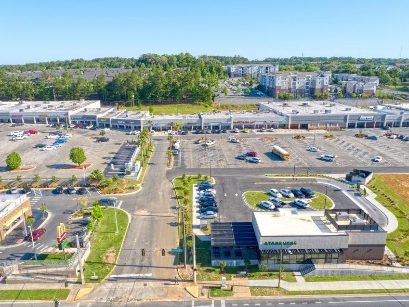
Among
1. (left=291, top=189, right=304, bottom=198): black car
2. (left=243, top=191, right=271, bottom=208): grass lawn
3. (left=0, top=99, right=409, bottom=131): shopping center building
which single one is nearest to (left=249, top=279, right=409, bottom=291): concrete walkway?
(left=243, top=191, right=271, bottom=208): grass lawn

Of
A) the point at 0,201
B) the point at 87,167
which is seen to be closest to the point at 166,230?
the point at 0,201

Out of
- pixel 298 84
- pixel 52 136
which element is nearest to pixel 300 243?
pixel 52 136

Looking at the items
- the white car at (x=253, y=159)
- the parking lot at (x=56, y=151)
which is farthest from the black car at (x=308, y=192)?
the parking lot at (x=56, y=151)

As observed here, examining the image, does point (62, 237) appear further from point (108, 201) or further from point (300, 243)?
point (300, 243)

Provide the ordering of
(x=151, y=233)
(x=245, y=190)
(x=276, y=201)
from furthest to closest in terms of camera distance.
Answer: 1. (x=245, y=190)
2. (x=276, y=201)
3. (x=151, y=233)

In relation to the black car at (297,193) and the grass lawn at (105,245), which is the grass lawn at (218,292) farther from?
the black car at (297,193)

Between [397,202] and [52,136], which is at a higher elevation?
[52,136]
